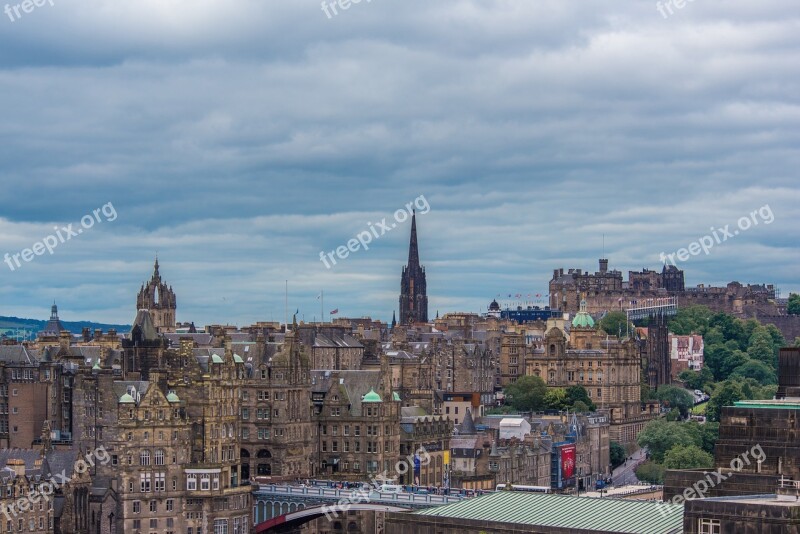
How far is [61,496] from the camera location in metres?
165

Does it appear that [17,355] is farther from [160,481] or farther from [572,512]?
[572,512]

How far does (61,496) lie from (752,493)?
6784 centimetres

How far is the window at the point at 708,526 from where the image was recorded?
104938mm

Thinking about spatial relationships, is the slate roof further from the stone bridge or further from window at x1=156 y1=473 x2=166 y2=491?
the stone bridge

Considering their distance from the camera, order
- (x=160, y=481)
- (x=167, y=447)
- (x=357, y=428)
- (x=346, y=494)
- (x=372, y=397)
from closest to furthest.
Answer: (x=160, y=481)
(x=167, y=447)
(x=346, y=494)
(x=372, y=397)
(x=357, y=428)

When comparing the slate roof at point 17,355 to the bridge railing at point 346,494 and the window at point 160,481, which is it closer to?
the window at point 160,481

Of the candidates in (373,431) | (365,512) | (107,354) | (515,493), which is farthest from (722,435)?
(107,354)

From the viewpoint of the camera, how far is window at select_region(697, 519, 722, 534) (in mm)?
104938

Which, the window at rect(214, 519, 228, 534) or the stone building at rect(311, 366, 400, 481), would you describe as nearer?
the window at rect(214, 519, 228, 534)

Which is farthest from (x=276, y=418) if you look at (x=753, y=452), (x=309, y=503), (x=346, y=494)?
(x=753, y=452)

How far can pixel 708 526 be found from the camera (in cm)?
10525

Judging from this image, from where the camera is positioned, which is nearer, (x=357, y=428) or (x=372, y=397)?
(x=372, y=397)

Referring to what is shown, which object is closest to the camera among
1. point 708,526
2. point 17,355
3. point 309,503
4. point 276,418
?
point 708,526

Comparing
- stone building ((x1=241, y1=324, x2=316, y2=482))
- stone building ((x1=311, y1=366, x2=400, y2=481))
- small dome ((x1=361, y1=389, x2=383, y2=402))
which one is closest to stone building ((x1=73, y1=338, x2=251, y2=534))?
stone building ((x1=241, y1=324, x2=316, y2=482))
